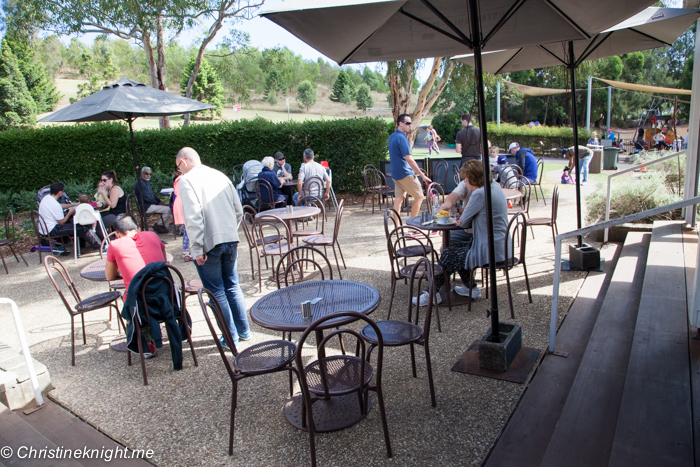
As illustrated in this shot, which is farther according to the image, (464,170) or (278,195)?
(278,195)

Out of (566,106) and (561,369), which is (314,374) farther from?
(566,106)

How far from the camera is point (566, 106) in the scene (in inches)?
1483

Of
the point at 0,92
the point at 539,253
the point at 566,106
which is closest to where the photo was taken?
the point at 539,253

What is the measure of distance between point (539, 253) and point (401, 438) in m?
4.22

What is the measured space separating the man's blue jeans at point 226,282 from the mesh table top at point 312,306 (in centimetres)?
68

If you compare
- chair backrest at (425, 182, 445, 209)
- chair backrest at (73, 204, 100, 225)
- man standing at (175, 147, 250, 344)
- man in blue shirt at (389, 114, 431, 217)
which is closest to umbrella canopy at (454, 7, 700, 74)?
man in blue shirt at (389, 114, 431, 217)

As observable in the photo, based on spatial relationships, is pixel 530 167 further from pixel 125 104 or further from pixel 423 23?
pixel 125 104

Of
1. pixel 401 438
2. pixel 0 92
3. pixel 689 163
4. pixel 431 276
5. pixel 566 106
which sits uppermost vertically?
pixel 0 92

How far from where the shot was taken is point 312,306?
287cm

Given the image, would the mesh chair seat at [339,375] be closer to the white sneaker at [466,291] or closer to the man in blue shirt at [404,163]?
the white sneaker at [466,291]

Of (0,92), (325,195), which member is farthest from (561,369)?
(0,92)

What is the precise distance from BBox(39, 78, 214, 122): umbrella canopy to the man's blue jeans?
293 cm

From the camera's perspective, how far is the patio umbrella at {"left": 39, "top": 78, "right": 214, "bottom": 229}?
5656 mm

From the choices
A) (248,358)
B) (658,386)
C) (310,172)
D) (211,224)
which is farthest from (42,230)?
(658,386)
